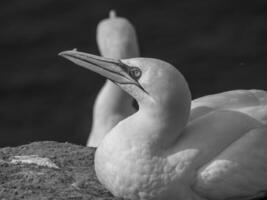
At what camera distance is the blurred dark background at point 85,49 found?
52.4ft

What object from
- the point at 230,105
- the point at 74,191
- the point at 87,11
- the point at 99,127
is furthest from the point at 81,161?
the point at 87,11

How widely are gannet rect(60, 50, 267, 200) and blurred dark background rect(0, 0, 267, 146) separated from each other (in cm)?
900

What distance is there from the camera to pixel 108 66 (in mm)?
6367

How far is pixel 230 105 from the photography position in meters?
6.52

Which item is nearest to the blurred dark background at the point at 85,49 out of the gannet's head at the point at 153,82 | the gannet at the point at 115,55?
the gannet at the point at 115,55

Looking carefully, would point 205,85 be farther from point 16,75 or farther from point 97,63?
point 97,63

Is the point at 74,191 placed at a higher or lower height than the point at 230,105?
lower

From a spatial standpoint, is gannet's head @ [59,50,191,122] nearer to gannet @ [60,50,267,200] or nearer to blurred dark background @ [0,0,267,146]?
gannet @ [60,50,267,200]

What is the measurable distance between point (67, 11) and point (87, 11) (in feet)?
1.22

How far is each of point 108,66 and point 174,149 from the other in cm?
73

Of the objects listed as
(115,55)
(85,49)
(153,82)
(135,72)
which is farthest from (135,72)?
(85,49)

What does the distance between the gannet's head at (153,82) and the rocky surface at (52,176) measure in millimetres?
694

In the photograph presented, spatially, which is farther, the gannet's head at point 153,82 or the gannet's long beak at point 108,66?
the gannet's long beak at point 108,66

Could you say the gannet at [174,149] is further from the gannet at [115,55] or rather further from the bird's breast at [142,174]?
the gannet at [115,55]
